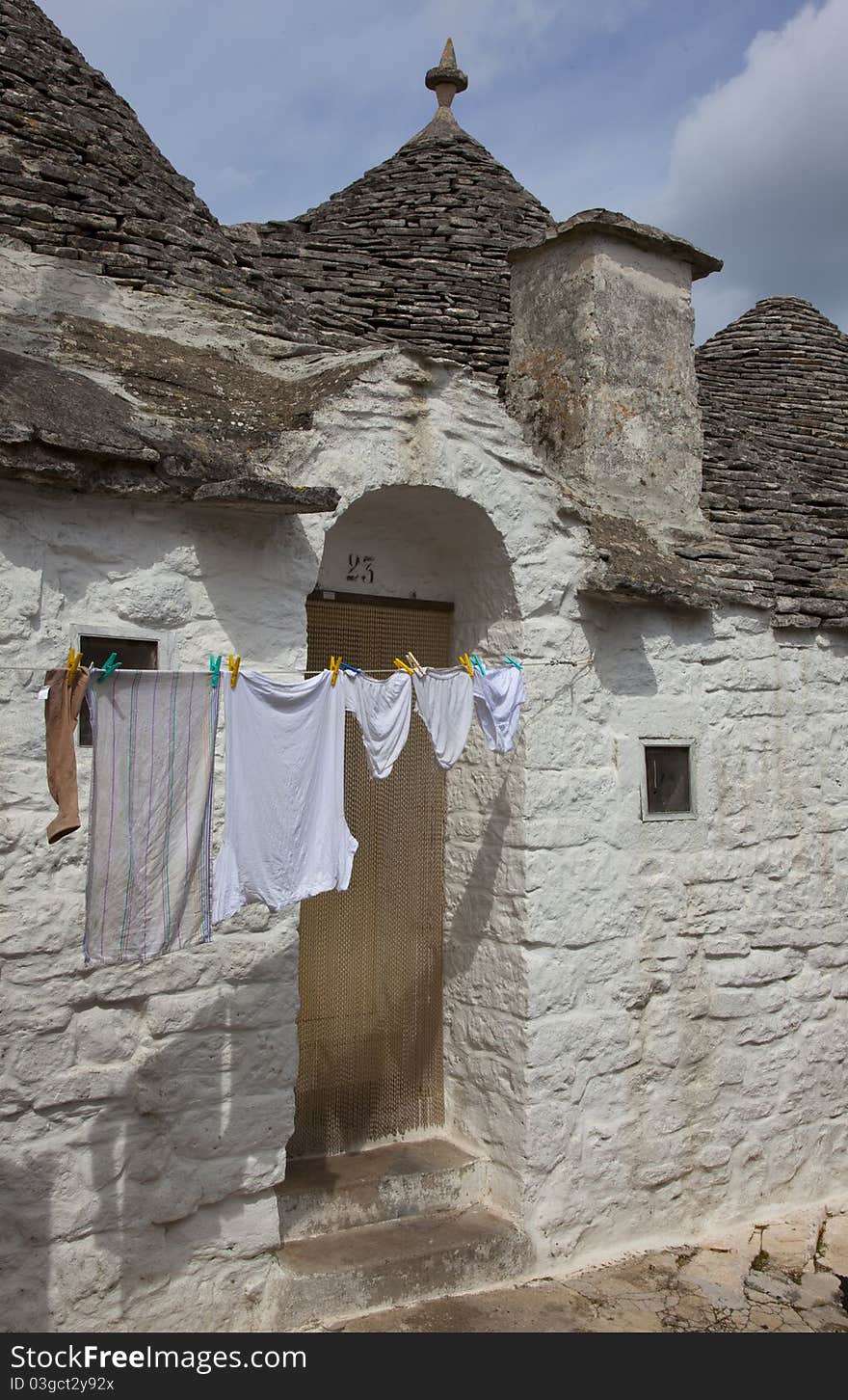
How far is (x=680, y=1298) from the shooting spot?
5.50 meters

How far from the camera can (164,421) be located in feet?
15.6

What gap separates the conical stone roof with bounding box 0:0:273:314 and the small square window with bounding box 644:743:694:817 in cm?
320

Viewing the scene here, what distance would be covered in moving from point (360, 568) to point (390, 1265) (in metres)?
3.30

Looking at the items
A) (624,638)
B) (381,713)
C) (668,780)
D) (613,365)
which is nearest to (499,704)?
(381,713)

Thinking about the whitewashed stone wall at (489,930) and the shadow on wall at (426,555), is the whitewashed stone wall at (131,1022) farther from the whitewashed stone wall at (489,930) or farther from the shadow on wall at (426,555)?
the shadow on wall at (426,555)

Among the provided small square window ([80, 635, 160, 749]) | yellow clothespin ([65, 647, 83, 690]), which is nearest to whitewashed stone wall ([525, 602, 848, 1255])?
small square window ([80, 635, 160, 749])

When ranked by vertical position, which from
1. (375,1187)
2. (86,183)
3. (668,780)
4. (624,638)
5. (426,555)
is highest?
(86,183)

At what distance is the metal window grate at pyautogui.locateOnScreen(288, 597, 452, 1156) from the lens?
228 inches

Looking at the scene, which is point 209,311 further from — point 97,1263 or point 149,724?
point 97,1263

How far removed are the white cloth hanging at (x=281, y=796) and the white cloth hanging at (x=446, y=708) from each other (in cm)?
49

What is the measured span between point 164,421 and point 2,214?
1.59 meters

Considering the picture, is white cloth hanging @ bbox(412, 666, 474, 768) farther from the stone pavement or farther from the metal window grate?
the stone pavement

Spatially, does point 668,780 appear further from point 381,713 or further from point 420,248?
point 420,248
